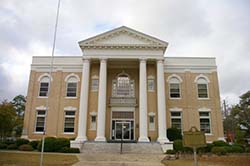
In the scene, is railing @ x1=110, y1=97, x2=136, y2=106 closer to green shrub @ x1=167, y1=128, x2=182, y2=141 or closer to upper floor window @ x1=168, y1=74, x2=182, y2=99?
upper floor window @ x1=168, y1=74, x2=182, y2=99

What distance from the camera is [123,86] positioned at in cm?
3222

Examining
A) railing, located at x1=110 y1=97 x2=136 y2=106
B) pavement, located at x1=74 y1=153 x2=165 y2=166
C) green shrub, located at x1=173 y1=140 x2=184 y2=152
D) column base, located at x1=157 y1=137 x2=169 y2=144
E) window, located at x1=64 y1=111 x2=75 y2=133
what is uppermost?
railing, located at x1=110 y1=97 x2=136 y2=106

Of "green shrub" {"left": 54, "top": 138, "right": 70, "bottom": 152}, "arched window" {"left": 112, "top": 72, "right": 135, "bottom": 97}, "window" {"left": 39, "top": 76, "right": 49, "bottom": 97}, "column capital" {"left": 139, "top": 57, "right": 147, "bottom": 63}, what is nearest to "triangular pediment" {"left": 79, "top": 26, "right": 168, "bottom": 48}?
"column capital" {"left": 139, "top": 57, "right": 147, "bottom": 63}

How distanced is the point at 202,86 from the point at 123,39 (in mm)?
11714

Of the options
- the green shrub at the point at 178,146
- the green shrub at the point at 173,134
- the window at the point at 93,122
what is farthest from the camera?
the window at the point at 93,122

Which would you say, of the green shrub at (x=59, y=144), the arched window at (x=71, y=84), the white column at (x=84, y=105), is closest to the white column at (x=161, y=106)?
the white column at (x=84, y=105)

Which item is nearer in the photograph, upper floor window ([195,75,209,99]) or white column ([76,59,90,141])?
white column ([76,59,90,141])

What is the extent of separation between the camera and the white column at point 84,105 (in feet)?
89.9

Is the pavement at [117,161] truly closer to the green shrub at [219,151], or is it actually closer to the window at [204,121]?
the green shrub at [219,151]

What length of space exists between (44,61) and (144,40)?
43.9ft

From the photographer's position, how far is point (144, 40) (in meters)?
30.4

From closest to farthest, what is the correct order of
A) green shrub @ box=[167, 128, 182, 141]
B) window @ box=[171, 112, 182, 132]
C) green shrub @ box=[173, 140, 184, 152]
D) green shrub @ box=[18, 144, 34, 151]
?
green shrub @ box=[173, 140, 184, 152], green shrub @ box=[18, 144, 34, 151], green shrub @ box=[167, 128, 182, 141], window @ box=[171, 112, 182, 132]

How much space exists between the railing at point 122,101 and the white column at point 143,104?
8.78ft

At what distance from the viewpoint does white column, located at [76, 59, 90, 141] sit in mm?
27406
